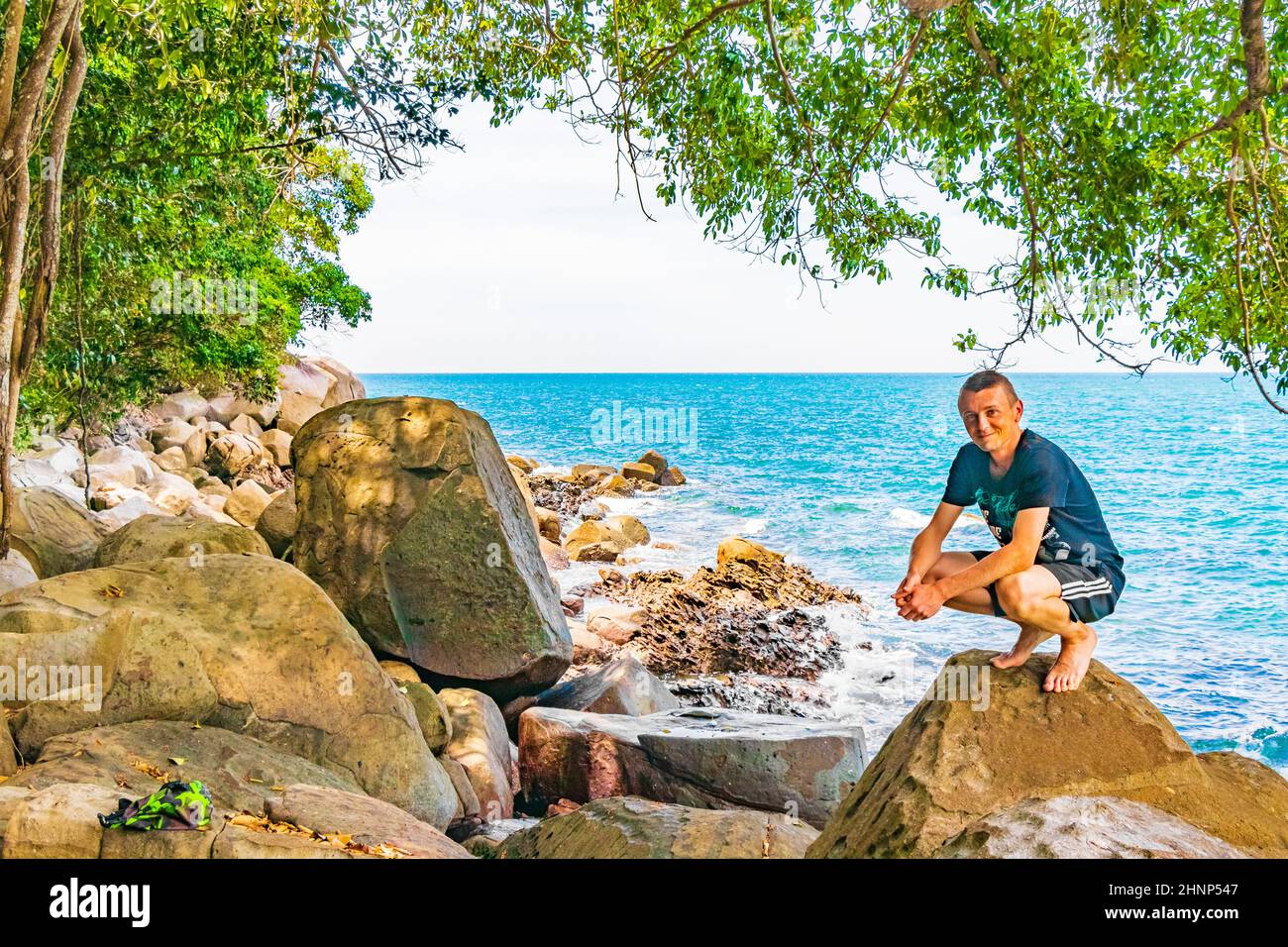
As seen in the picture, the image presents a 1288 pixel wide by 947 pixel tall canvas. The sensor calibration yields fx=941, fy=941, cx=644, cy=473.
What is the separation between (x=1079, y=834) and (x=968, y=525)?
88.9 feet

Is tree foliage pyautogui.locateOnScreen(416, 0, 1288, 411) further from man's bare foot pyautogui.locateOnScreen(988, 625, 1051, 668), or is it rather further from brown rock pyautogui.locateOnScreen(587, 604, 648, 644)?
brown rock pyautogui.locateOnScreen(587, 604, 648, 644)

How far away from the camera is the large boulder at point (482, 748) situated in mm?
8023

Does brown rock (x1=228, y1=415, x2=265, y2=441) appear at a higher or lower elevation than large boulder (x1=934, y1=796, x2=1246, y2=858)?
higher

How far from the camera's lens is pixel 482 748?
27.3 feet

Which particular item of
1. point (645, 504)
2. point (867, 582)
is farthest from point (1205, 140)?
point (645, 504)

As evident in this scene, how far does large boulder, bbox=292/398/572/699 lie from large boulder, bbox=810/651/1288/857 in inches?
207

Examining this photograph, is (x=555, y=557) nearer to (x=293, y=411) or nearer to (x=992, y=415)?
(x=293, y=411)

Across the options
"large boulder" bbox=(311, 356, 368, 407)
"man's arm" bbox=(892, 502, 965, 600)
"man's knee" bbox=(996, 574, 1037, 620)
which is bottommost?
"man's knee" bbox=(996, 574, 1037, 620)

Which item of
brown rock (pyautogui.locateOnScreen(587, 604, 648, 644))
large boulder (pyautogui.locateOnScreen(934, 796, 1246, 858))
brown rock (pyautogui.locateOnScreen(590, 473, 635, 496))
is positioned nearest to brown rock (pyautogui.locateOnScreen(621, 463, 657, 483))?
brown rock (pyautogui.locateOnScreen(590, 473, 635, 496))

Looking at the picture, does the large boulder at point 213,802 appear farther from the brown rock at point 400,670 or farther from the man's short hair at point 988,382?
the man's short hair at point 988,382

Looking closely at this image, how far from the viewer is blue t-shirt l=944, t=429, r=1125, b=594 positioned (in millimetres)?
4078

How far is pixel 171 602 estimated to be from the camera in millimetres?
6488

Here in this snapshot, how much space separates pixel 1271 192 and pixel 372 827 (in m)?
7.77

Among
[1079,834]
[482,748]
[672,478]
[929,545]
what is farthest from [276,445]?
[1079,834]
